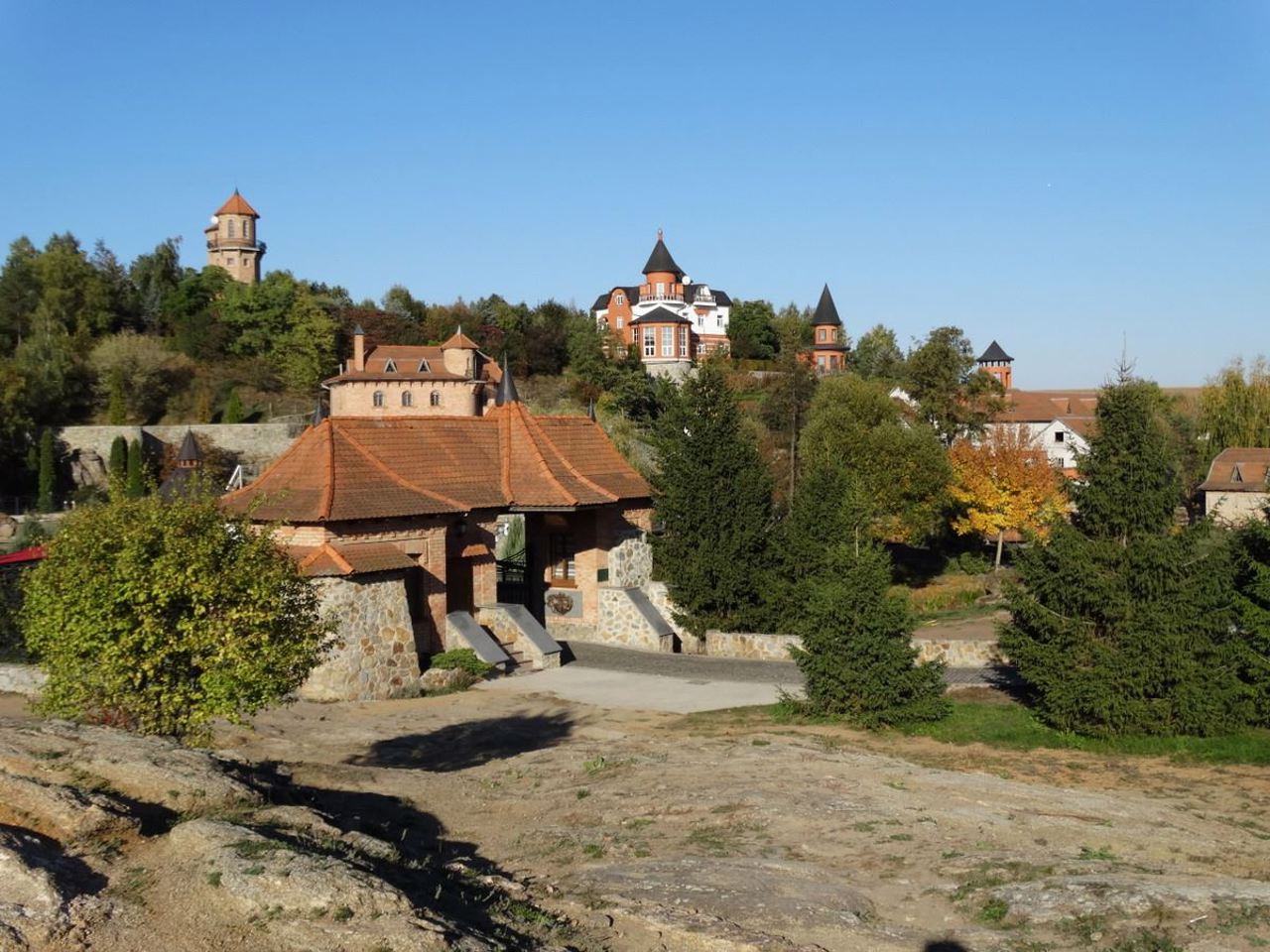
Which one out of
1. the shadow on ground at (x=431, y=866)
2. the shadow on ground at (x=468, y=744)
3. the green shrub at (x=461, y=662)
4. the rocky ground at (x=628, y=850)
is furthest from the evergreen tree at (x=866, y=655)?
the shadow on ground at (x=431, y=866)

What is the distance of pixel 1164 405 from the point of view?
62.5 meters

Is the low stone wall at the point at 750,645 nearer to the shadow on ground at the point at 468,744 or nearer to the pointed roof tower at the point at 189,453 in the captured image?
the shadow on ground at the point at 468,744

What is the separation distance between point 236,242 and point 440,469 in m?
64.5

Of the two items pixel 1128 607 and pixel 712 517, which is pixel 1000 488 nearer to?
pixel 712 517

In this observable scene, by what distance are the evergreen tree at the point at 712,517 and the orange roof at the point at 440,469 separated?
4.14 feet

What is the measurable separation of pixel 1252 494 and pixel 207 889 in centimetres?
5101

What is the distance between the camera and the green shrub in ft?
73.9

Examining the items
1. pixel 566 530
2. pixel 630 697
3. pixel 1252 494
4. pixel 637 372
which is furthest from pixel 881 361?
pixel 630 697

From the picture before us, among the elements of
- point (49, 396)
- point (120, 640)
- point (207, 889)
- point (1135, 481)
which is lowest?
point (207, 889)

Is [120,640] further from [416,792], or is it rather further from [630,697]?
[630,697]

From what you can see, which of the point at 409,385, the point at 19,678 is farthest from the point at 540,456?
the point at 409,385

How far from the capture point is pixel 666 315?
287ft

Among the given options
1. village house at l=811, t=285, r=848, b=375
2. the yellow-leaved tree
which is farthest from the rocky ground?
village house at l=811, t=285, r=848, b=375

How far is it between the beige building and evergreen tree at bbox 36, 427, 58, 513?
14035 millimetres
